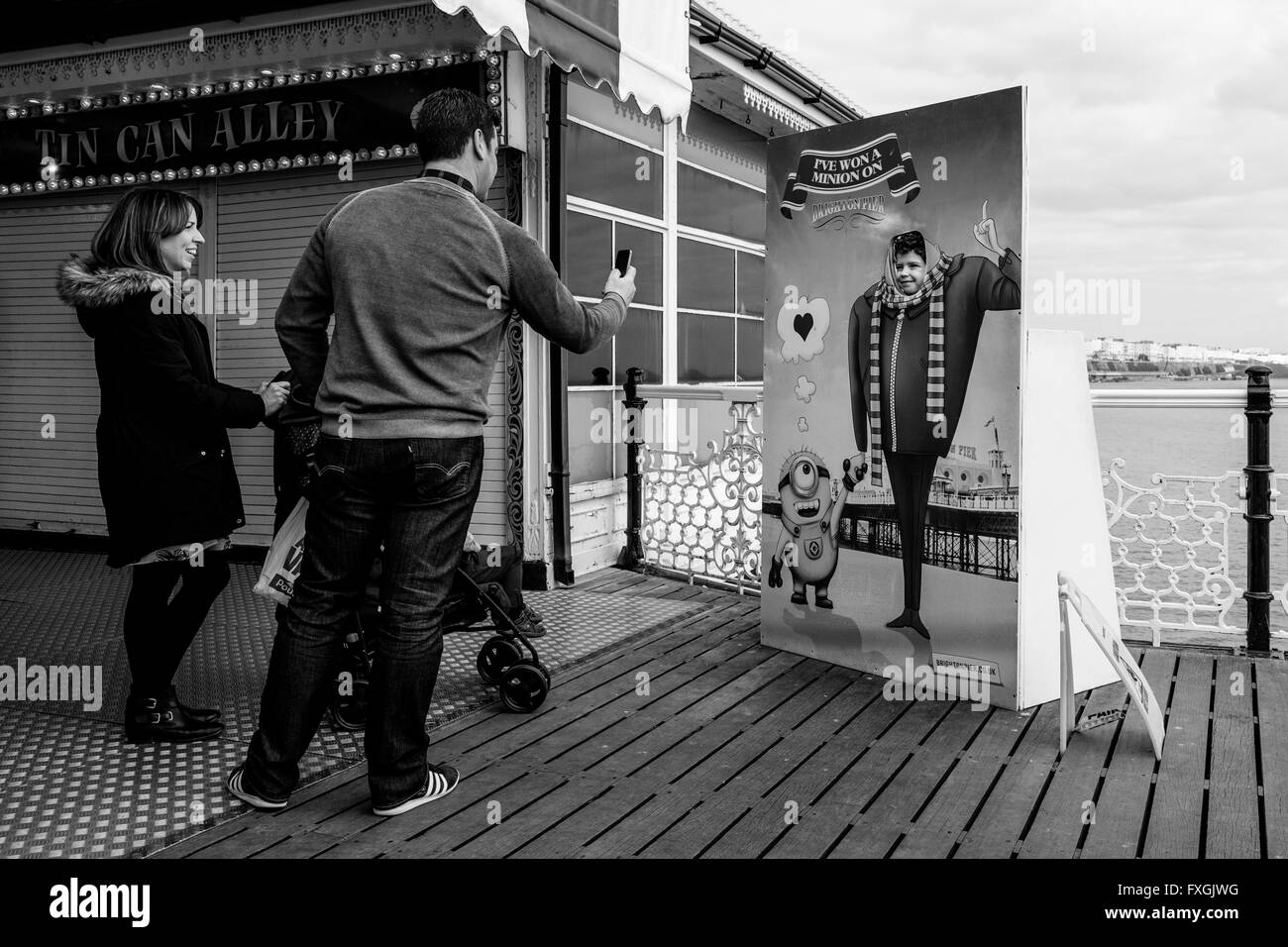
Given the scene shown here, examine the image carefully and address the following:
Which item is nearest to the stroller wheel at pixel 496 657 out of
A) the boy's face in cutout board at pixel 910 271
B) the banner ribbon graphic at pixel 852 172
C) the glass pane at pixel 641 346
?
the boy's face in cutout board at pixel 910 271

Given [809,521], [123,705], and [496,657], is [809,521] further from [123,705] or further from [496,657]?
[123,705]

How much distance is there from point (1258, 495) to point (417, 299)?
4052 mm

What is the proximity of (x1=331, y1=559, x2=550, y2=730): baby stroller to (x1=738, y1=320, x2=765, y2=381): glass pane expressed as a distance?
5.60 metres

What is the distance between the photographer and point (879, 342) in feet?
14.8

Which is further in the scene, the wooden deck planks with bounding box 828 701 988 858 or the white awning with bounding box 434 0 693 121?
the white awning with bounding box 434 0 693 121

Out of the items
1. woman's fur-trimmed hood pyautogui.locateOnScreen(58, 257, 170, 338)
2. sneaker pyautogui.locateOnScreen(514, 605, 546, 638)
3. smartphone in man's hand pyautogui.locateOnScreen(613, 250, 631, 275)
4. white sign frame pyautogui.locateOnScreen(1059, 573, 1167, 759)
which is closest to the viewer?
smartphone in man's hand pyautogui.locateOnScreen(613, 250, 631, 275)

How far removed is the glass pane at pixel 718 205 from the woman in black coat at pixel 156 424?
5.25 m

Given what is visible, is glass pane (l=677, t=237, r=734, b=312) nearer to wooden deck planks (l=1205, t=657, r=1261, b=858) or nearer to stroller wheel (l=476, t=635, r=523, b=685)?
stroller wheel (l=476, t=635, r=523, b=685)

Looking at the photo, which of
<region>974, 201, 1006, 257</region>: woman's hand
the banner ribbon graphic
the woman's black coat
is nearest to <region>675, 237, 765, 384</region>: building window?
the banner ribbon graphic

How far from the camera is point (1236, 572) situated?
34.0 ft


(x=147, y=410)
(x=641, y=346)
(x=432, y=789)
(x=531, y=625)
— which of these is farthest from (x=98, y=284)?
(x=641, y=346)

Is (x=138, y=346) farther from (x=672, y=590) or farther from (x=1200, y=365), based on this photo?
(x=1200, y=365)

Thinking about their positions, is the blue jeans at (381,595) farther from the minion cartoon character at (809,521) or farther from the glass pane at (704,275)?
the glass pane at (704,275)

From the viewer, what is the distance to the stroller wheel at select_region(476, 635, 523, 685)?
4.29 m
